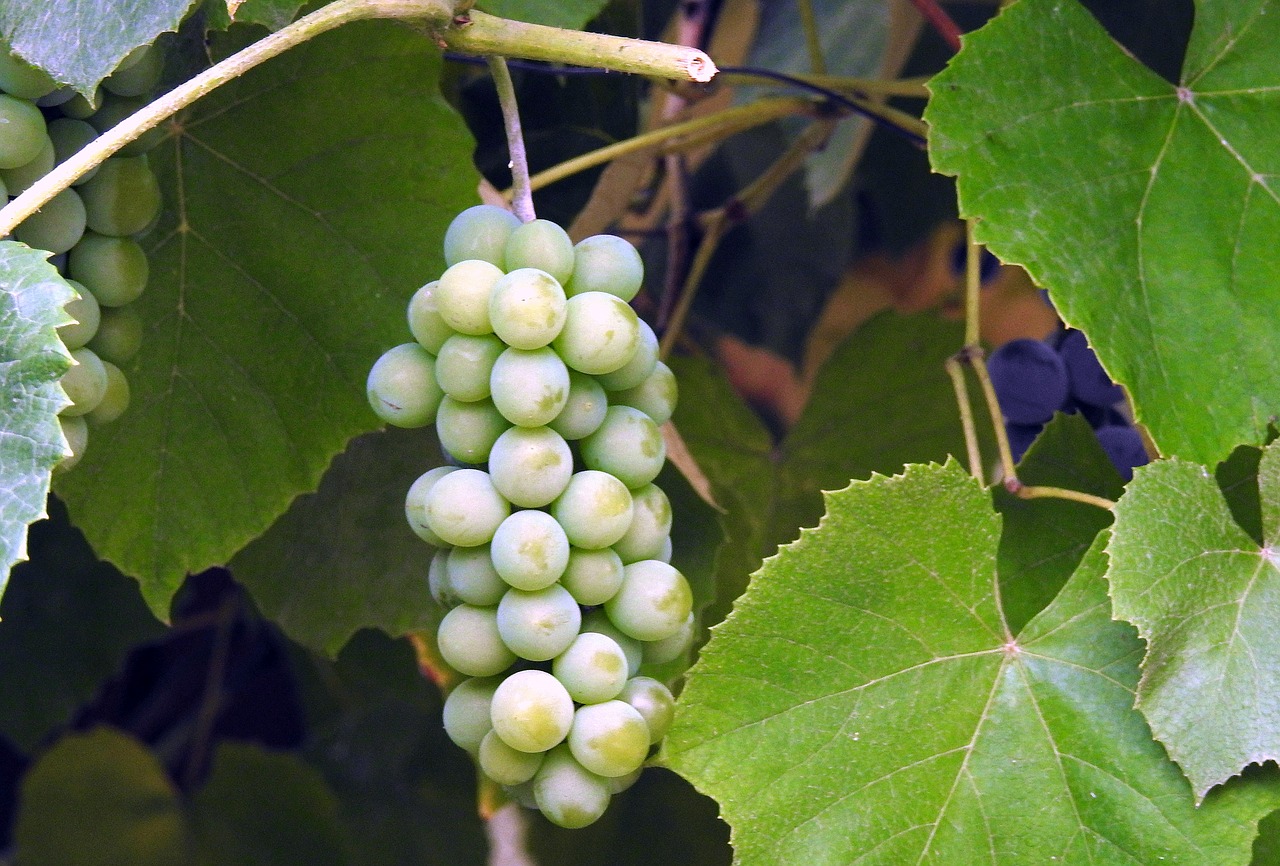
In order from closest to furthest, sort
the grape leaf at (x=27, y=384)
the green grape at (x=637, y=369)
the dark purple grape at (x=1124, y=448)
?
1. the grape leaf at (x=27, y=384)
2. the green grape at (x=637, y=369)
3. the dark purple grape at (x=1124, y=448)

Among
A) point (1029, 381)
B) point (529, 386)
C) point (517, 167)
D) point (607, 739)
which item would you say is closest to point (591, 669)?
point (607, 739)

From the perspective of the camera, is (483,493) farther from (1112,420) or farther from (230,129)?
(1112,420)

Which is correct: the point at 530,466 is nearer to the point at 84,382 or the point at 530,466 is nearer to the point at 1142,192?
the point at 84,382

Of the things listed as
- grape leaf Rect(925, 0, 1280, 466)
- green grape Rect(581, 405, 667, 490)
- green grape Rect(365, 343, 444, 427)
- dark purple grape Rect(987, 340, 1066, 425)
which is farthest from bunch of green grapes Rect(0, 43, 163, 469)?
dark purple grape Rect(987, 340, 1066, 425)

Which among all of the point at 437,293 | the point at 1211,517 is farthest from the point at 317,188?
the point at 1211,517

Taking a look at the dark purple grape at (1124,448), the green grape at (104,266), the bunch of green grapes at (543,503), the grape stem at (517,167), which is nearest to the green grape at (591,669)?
the bunch of green grapes at (543,503)

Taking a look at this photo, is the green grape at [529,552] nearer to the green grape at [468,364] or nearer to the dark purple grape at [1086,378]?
the green grape at [468,364]

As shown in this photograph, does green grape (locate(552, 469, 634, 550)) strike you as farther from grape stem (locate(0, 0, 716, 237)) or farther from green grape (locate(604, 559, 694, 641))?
grape stem (locate(0, 0, 716, 237))
